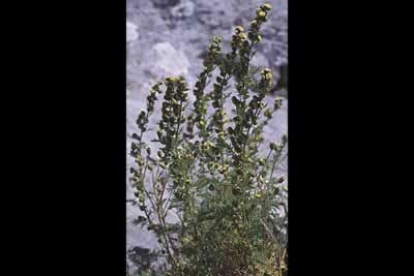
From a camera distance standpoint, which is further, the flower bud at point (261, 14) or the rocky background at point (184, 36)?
the rocky background at point (184, 36)

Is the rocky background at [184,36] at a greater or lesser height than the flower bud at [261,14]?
greater

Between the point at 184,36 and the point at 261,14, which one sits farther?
the point at 184,36

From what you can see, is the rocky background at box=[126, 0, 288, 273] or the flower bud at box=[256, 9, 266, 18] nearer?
the flower bud at box=[256, 9, 266, 18]

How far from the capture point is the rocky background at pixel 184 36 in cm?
242

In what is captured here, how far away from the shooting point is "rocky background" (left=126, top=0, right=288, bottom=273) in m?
2.42

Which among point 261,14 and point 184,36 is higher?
point 184,36

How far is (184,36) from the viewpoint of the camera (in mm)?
2549

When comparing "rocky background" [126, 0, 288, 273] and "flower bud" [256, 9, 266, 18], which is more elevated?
"rocky background" [126, 0, 288, 273]
